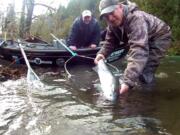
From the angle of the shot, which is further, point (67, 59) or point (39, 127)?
point (67, 59)

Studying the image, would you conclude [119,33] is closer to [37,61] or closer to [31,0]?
[37,61]

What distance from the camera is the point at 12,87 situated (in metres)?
8.22

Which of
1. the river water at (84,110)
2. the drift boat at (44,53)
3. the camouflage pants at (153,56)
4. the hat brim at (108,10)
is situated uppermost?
the hat brim at (108,10)

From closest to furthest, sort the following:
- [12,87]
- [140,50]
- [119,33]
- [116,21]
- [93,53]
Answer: [140,50]
[116,21]
[119,33]
[12,87]
[93,53]

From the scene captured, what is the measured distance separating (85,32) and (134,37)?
635cm

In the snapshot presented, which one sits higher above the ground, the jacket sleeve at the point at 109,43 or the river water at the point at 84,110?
the jacket sleeve at the point at 109,43

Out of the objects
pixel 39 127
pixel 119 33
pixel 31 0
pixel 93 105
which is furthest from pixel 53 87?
pixel 31 0

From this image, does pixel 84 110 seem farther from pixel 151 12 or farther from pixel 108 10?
pixel 151 12

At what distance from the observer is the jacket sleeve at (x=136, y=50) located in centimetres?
490

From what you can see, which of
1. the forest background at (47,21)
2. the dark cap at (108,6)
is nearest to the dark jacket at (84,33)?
the dark cap at (108,6)

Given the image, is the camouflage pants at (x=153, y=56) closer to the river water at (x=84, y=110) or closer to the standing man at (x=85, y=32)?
the river water at (x=84, y=110)

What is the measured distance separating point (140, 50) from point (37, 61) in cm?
673

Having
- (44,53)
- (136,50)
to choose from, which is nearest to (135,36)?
(136,50)

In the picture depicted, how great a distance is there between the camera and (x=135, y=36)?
209 inches
